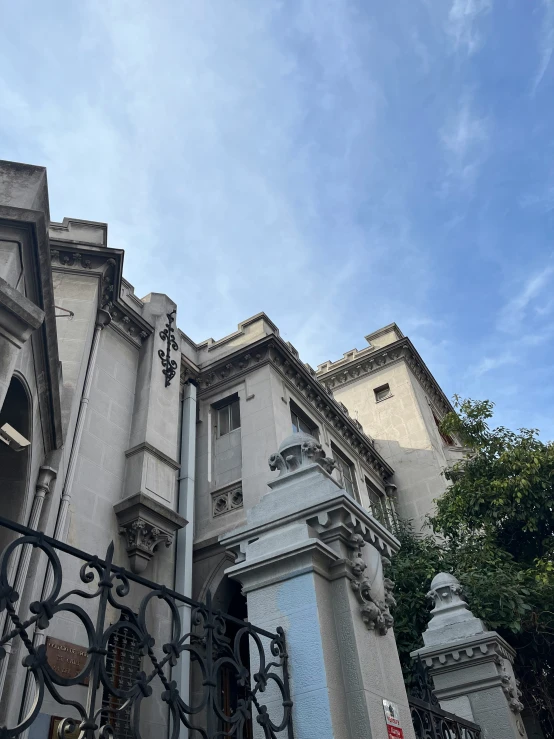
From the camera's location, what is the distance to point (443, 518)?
46.0ft

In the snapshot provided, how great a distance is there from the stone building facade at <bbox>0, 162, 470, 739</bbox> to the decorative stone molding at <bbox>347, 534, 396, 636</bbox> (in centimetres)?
28

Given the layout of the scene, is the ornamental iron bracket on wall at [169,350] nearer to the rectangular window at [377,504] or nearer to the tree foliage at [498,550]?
the tree foliage at [498,550]

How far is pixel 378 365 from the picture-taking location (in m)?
24.8

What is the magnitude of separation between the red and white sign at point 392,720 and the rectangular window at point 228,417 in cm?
1118

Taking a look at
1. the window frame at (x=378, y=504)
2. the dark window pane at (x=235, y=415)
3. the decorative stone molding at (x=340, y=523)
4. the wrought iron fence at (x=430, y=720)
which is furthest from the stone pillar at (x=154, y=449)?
the window frame at (x=378, y=504)

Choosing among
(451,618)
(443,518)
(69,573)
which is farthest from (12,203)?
(443,518)

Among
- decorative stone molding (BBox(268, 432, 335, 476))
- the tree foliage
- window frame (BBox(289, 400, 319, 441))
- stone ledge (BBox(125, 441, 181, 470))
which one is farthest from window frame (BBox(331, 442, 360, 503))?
decorative stone molding (BBox(268, 432, 335, 476))

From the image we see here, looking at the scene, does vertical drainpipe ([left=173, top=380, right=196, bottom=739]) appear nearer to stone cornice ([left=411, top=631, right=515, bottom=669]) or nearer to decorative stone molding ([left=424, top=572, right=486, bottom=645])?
decorative stone molding ([left=424, top=572, right=486, bottom=645])

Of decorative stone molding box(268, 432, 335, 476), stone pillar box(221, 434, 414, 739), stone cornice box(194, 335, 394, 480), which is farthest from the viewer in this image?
stone cornice box(194, 335, 394, 480)

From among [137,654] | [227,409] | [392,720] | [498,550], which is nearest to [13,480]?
[137,654]

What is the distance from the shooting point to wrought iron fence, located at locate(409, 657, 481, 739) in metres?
4.97

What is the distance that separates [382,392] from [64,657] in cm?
1796

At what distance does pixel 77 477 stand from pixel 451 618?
644 cm

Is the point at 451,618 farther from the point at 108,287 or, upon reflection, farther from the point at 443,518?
the point at 108,287
